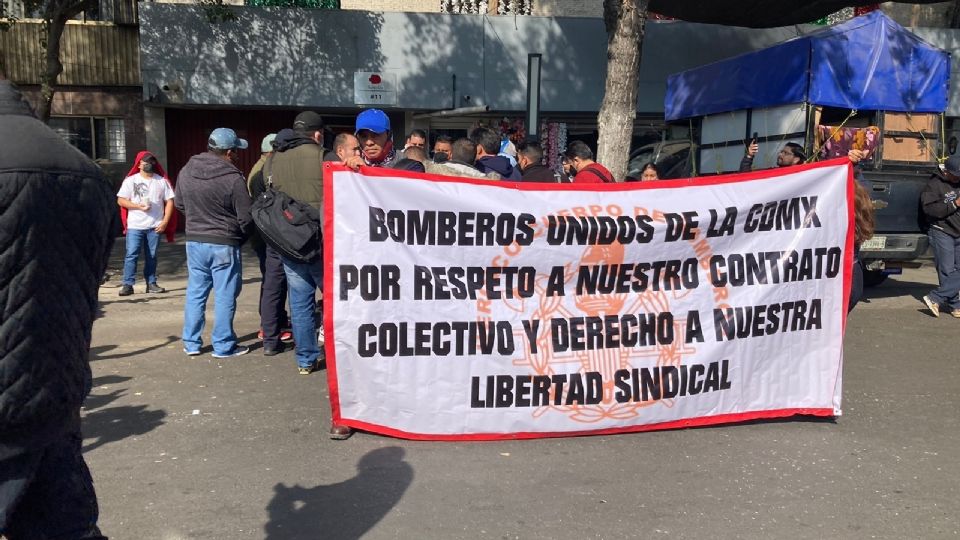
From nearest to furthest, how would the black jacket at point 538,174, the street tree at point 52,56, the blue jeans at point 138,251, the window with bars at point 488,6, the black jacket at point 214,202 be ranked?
1. the black jacket at point 214,202
2. the black jacket at point 538,174
3. the blue jeans at point 138,251
4. the street tree at point 52,56
5. the window with bars at point 488,6

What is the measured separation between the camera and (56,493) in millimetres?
2387

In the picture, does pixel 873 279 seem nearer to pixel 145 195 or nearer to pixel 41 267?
pixel 145 195

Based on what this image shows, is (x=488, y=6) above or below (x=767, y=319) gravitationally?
above

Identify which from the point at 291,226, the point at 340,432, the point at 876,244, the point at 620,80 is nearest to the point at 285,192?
the point at 291,226

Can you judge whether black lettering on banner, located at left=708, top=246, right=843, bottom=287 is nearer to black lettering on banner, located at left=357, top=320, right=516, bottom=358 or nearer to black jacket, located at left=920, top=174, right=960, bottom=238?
black lettering on banner, located at left=357, top=320, right=516, bottom=358

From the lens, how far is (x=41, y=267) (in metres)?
2.21

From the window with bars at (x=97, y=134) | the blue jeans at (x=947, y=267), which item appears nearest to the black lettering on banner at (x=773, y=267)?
the blue jeans at (x=947, y=267)

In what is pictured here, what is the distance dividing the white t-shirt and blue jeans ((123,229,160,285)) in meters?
0.08

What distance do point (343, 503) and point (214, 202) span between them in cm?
328

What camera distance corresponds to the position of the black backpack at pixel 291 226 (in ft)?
19.1

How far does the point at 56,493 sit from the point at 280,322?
4.82m

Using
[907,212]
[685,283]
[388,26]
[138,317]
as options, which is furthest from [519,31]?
[685,283]

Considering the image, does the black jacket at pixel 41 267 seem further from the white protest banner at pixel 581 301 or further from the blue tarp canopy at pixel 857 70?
the blue tarp canopy at pixel 857 70

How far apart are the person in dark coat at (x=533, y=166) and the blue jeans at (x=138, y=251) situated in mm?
4376
